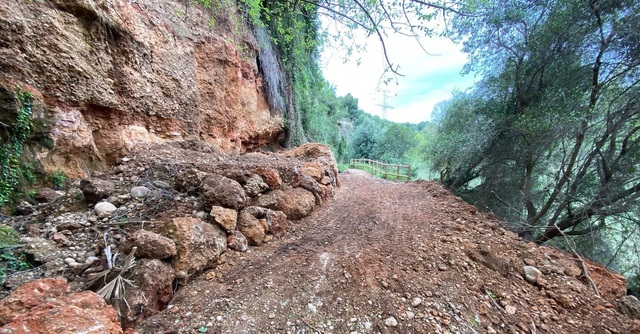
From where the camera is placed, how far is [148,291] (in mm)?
1476

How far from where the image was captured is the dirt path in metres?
1.53

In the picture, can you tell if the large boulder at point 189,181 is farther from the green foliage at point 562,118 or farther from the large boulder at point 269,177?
the green foliage at point 562,118

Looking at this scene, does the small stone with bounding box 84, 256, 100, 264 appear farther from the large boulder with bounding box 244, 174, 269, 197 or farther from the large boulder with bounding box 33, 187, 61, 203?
the large boulder with bounding box 244, 174, 269, 197

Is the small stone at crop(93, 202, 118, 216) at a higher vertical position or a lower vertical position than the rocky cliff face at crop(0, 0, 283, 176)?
lower

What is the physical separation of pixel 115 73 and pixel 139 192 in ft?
6.10

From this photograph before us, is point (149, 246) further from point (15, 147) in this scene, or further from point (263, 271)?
point (15, 147)

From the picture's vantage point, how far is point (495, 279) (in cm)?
202

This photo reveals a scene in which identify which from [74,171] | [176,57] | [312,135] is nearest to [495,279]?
[74,171]

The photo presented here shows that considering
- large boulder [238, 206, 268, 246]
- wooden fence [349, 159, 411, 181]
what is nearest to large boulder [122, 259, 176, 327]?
large boulder [238, 206, 268, 246]

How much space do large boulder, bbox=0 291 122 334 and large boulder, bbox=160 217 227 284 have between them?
2.04ft

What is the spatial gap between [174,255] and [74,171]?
1.85 m

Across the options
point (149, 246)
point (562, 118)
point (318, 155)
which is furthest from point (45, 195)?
point (562, 118)

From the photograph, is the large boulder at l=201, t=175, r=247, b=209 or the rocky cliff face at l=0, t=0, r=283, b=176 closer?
Answer: the rocky cliff face at l=0, t=0, r=283, b=176

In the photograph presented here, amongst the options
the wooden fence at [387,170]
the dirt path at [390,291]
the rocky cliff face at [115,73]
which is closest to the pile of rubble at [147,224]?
the dirt path at [390,291]
